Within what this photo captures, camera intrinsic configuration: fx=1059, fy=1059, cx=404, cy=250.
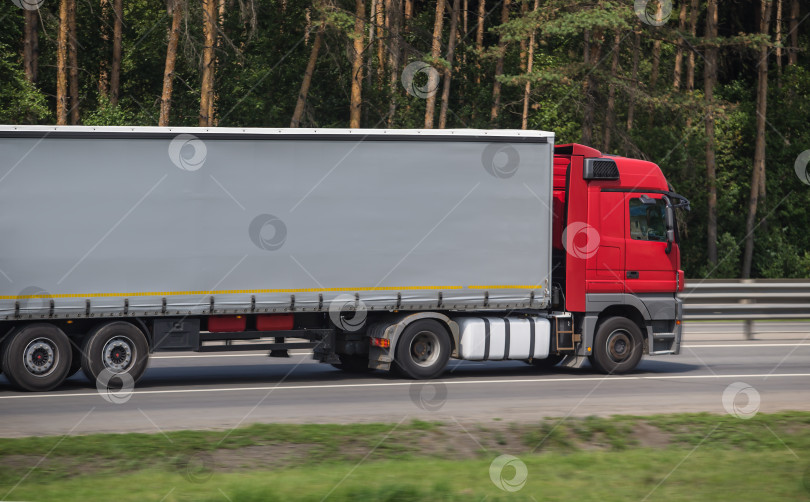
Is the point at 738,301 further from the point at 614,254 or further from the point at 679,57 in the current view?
the point at 679,57

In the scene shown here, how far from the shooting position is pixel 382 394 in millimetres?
12992

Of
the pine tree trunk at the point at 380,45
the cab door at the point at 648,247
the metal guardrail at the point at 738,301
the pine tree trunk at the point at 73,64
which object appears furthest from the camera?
the pine tree trunk at the point at 380,45

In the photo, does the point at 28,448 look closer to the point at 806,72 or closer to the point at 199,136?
the point at 199,136

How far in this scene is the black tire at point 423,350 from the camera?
14.3m

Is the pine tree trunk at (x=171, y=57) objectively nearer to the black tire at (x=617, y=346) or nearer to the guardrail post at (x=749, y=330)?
the guardrail post at (x=749, y=330)

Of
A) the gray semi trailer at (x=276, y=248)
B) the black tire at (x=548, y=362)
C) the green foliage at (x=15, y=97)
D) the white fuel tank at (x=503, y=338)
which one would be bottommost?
the black tire at (x=548, y=362)

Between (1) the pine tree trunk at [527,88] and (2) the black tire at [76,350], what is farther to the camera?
(1) the pine tree trunk at [527,88]

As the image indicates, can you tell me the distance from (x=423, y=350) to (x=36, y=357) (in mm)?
5015

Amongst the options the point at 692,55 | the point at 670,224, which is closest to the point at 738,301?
the point at 670,224

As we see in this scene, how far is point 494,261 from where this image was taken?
1474cm

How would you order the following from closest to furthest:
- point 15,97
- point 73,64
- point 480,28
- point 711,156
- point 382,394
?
point 382,394 → point 15,97 → point 73,64 → point 711,156 → point 480,28

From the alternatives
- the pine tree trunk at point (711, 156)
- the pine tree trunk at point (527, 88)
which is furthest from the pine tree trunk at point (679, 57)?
the pine tree trunk at point (527, 88)

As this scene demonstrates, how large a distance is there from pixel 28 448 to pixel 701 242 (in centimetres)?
3590

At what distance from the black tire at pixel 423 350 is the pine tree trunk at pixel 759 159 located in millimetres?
28149
